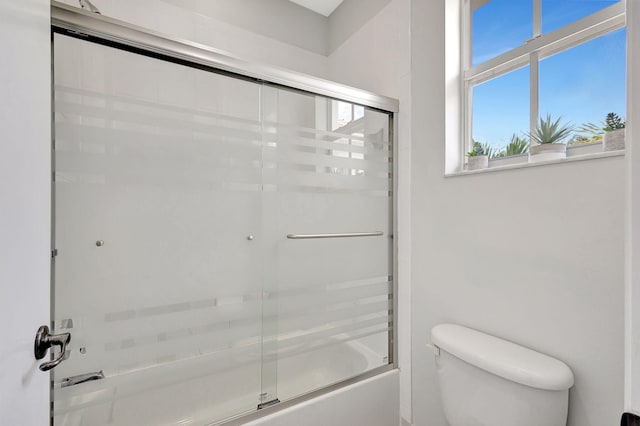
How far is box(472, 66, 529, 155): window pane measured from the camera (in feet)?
4.00

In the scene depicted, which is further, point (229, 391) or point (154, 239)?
point (229, 391)

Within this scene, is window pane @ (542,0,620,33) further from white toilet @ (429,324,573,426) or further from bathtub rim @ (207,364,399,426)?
bathtub rim @ (207,364,399,426)

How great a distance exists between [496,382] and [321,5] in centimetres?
243

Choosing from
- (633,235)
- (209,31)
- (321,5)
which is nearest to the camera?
(633,235)

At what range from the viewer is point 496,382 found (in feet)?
3.16

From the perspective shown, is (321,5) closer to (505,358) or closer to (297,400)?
(505,358)

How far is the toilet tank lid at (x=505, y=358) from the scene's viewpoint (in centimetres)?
89

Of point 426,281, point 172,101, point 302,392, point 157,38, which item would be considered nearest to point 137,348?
point 302,392

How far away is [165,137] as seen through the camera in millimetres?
1104

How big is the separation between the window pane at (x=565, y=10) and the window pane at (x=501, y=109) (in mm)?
161
